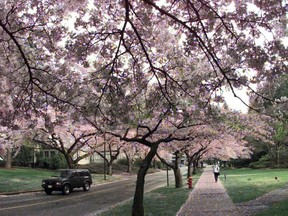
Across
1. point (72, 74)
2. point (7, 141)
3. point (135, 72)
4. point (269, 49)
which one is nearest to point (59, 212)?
point (72, 74)

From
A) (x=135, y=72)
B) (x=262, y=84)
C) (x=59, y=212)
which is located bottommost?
(x=59, y=212)

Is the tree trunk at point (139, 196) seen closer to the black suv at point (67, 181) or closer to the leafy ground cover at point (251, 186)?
the leafy ground cover at point (251, 186)

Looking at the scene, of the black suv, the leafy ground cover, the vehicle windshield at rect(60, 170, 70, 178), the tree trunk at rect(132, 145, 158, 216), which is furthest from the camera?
the vehicle windshield at rect(60, 170, 70, 178)

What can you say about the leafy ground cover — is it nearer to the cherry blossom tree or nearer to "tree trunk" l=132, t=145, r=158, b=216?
"tree trunk" l=132, t=145, r=158, b=216

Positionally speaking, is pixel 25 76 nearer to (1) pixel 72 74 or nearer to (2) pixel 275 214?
(1) pixel 72 74

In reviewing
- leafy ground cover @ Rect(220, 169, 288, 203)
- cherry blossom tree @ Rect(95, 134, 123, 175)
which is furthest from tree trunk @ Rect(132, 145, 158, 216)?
cherry blossom tree @ Rect(95, 134, 123, 175)

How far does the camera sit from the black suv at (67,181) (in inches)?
976

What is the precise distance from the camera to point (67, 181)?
25.5m

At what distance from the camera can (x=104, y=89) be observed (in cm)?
938

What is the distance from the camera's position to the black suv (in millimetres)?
24797

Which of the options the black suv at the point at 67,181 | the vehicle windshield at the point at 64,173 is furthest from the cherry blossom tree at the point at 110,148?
the vehicle windshield at the point at 64,173

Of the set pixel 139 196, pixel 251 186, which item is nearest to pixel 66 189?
pixel 251 186

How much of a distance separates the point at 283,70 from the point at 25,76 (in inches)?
262

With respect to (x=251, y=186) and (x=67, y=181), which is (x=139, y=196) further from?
(x=251, y=186)
